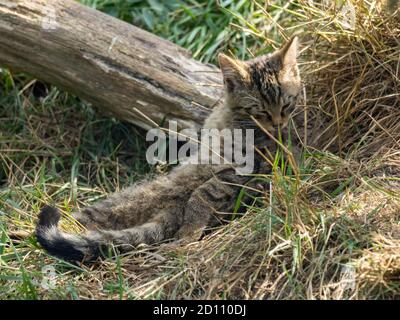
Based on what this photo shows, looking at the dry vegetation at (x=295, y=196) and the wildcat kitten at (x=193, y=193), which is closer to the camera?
the dry vegetation at (x=295, y=196)

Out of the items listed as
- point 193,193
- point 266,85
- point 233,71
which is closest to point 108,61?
point 233,71

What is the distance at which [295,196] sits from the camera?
3.81m

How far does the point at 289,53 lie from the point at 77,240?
1841 millimetres

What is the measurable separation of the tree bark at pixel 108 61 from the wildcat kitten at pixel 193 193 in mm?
307

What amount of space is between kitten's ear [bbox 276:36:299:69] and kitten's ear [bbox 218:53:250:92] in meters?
0.24

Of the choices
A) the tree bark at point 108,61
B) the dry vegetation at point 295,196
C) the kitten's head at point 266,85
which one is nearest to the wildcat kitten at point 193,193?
the kitten's head at point 266,85

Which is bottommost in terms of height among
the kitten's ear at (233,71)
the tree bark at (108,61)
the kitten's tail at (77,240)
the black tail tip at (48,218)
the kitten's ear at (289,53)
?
the kitten's tail at (77,240)

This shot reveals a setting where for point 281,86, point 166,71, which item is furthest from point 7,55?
point 281,86

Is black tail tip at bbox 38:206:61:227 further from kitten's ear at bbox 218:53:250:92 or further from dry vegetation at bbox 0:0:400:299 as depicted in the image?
kitten's ear at bbox 218:53:250:92

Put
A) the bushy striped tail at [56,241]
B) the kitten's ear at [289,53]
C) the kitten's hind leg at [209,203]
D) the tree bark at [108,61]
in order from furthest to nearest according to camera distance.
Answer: the tree bark at [108,61]
the kitten's ear at [289,53]
the kitten's hind leg at [209,203]
the bushy striped tail at [56,241]

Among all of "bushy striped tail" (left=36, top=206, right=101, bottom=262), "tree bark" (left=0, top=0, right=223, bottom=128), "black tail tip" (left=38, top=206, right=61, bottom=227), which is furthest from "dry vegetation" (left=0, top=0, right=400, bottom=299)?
"tree bark" (left=0, top=0, right=223, bottom=128)

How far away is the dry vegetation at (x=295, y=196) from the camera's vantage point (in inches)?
141

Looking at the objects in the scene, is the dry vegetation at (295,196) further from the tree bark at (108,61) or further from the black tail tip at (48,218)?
the tree bark at (108,61)

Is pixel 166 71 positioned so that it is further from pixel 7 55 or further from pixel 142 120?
pixel 7 55
